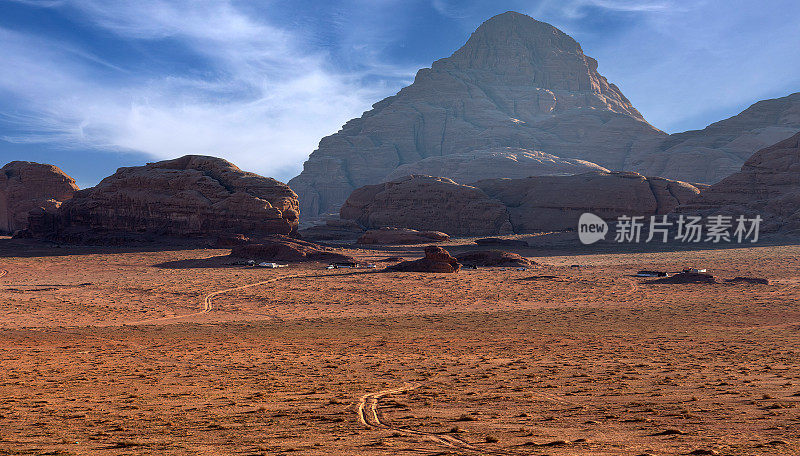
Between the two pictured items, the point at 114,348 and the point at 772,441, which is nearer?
the point at 772,441

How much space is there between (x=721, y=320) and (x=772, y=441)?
48.6 ft

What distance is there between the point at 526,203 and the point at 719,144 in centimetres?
6824

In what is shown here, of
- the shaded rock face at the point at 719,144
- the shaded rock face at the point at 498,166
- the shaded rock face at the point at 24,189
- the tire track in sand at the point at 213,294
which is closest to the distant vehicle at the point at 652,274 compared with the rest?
the tire track in sand at the point at 213,294

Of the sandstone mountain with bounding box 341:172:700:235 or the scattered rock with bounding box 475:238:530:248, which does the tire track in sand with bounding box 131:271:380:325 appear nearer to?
the scattered rock with bounding box 475:238:530:248

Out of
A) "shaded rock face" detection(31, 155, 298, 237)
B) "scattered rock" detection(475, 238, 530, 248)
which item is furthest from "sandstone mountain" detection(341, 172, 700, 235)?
"shaded rock face" detection(31, 155, 298, 237)

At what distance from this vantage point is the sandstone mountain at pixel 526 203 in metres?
76.4

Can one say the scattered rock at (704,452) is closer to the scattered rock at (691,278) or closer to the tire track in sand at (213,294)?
the tire track in sand at (213,294)

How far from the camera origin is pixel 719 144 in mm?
126062

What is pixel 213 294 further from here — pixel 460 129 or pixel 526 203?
pixel 460 129

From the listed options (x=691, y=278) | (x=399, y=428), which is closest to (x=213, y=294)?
(x=399, y=428)

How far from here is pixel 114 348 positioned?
1475cm

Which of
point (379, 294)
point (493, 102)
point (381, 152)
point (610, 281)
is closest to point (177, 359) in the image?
point (379, 294)

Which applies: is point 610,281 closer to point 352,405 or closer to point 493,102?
point 352,405

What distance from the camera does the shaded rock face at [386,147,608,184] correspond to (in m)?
114
